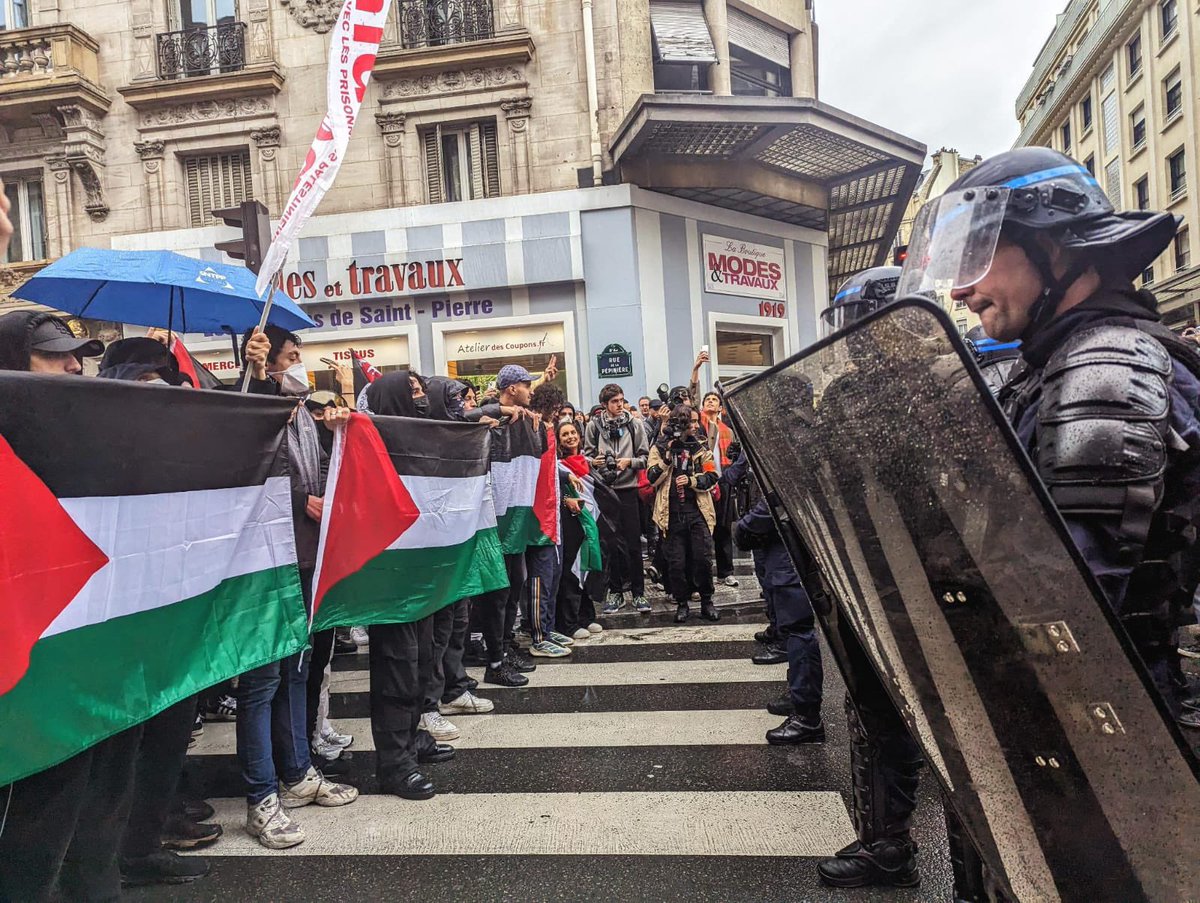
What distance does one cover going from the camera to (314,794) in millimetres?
3477

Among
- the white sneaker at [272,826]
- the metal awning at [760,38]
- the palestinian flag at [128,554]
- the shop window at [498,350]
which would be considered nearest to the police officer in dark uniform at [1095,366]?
the palestinian flag at [128,554]

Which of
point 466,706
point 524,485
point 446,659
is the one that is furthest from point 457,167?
point 466,706

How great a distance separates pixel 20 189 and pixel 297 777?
56.5 feet

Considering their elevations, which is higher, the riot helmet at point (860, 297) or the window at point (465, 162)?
the window at point (465, 162)

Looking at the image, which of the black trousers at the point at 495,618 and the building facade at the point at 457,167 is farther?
the building facade at the point at 457,167

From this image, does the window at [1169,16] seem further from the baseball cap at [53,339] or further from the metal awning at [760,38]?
the baseball cap at [53,339]

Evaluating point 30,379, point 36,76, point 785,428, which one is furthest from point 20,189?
point 785,428

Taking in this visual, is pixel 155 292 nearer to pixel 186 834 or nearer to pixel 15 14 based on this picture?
pixel 186 834

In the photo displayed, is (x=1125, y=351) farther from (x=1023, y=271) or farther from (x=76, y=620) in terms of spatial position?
(x=76, y=620)

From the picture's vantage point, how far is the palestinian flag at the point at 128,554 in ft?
6.81

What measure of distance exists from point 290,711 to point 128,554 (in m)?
1.26

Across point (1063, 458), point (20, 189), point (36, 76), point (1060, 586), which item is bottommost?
point (1060, 586)

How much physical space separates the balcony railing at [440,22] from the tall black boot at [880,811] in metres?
14.9

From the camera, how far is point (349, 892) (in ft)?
8.90
